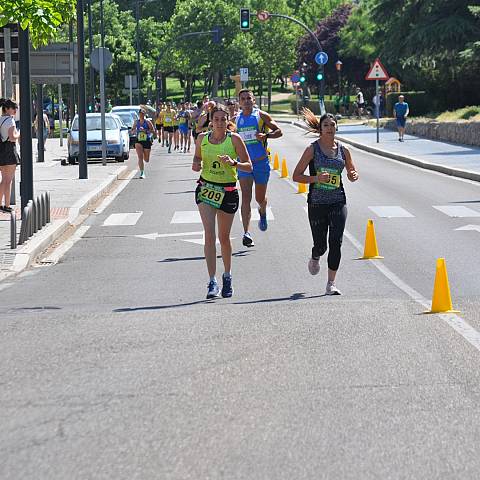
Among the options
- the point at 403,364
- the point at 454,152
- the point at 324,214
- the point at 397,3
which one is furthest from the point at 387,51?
the point at 403,364

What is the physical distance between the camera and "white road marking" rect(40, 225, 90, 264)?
16.6 meters

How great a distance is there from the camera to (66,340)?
9758 mm

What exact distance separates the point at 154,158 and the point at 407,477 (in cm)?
4029

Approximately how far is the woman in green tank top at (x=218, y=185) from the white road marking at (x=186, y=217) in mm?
8861

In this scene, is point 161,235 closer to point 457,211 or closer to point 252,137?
point 252,137

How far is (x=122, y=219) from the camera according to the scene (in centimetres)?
2238

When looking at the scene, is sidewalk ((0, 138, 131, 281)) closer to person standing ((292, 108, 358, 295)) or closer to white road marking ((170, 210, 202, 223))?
white road marking ((170, 210, 202, 223))

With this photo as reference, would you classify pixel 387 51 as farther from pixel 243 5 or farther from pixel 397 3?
pixel 243 5

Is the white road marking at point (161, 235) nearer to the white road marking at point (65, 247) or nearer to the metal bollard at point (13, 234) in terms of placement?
the white road marking at point (65, 247)

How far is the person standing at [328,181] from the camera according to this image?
488 inches

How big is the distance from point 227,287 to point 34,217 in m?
6.47

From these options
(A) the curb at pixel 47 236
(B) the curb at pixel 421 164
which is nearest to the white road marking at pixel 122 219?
(A) the curb at pixel 47 236

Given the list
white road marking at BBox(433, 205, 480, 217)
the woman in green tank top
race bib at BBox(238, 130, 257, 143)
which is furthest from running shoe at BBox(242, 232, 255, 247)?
white road marking at BBox(433, 205, 480, 217)

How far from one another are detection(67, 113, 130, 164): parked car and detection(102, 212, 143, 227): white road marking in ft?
58.0
